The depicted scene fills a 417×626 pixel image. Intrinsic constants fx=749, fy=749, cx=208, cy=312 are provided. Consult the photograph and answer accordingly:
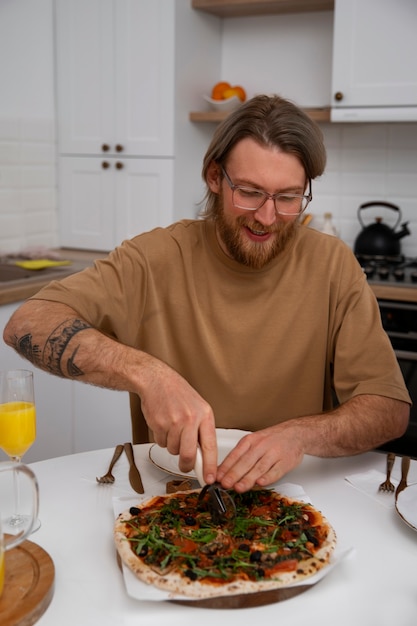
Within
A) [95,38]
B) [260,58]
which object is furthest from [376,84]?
[95,38]

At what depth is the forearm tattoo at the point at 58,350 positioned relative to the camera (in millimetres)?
1474

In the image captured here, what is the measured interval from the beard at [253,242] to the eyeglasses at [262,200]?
0.03 metres

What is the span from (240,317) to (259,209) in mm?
267

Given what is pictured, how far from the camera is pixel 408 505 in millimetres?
1255

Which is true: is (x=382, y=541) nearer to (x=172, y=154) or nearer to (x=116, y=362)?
(x=116, y=362)

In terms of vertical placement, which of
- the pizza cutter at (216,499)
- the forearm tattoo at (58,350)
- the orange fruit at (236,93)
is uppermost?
the orange fruit at (236,93)

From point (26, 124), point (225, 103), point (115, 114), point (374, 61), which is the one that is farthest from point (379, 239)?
point (26, 124)

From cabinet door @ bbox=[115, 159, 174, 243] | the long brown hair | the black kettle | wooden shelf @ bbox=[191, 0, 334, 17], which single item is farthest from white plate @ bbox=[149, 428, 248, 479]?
wooden shelf @ bbox=[191, 0, 334, 17]

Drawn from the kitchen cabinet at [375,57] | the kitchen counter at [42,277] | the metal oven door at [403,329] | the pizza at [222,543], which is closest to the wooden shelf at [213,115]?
the kitchen cabinet at [375,57]

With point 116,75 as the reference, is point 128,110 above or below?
below

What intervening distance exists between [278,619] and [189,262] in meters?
1.02

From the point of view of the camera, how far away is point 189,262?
183 centimetres

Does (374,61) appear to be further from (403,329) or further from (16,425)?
(16,425)

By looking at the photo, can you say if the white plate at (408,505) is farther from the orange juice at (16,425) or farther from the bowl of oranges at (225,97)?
the bowl of oranges at (225,97)
